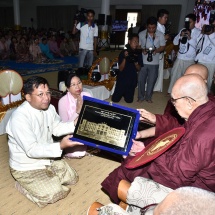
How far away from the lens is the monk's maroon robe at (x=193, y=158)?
4.30 ft

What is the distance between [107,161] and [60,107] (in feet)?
2.80

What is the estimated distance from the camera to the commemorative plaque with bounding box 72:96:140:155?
1728mm

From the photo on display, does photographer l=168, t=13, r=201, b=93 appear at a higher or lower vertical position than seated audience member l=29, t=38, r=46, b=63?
higher

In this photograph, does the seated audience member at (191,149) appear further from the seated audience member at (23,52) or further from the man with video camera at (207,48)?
the seated audience member at (23,52)

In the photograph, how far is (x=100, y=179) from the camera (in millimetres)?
2461

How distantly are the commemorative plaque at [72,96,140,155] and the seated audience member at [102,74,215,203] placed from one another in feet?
0.86

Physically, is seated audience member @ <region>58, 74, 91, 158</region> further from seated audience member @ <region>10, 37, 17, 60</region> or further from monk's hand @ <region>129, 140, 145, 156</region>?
seated audience member @ <region>10, 37, 17, 60</region>

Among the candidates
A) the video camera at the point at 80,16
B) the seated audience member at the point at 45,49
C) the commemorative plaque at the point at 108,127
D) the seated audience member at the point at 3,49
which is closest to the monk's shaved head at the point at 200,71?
the commemorative plaque at the point at 108,127

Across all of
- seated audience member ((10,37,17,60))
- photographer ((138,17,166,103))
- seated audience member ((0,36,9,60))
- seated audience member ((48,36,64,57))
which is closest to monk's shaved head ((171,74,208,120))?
photographer ((138,17,166,103))

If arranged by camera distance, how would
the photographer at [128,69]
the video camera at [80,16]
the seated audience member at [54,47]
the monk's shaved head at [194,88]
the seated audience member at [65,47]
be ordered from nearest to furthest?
the monk's shaved head at [194,88] → the photographer at [128,69] → the video camera at [80,16] → the seated audience member at [54,47] → the seated audience member at [65,47]

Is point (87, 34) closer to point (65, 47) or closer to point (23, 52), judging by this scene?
point (23, 52)

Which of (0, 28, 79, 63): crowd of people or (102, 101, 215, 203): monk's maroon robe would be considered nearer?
(102, 101, 215, 203): monk's maroon robe

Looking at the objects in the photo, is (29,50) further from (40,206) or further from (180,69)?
(40,206)

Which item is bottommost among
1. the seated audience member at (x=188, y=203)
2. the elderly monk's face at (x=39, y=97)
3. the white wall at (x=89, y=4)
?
the elderly monk's face at (x=39, y=97)
